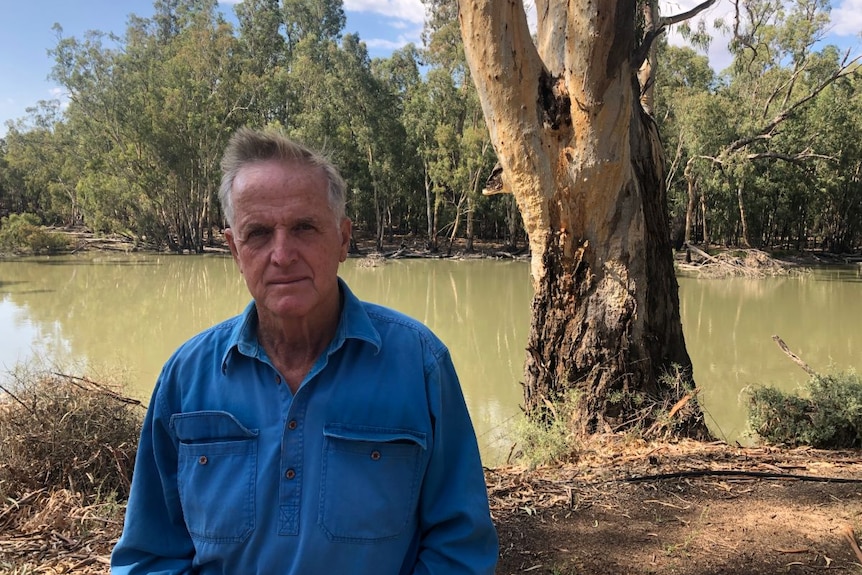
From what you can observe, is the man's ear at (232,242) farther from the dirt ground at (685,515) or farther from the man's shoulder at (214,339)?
the dirt ground at (685,515)

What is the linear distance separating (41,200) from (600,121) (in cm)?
5260

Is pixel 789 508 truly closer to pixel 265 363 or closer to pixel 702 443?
pixel 702 443

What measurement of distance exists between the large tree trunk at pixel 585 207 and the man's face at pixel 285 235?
308 centimetres

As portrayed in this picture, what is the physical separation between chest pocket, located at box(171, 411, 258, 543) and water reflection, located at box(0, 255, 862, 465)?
392 cm

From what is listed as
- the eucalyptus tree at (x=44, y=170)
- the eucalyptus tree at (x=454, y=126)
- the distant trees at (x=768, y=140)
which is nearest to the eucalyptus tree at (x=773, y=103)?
the distant trees at (x=768, y=140)

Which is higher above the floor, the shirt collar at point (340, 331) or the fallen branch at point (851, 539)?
the shirt collar at point (340, 331)

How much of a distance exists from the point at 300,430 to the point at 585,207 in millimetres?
3375

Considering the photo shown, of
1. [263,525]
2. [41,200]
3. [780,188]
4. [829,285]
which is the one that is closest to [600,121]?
[263,525]

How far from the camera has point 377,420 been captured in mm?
1203

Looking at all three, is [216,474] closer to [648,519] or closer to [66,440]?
[648,519]

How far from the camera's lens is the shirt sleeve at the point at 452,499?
3.94 feet

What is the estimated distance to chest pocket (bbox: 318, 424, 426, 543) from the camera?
1163mm

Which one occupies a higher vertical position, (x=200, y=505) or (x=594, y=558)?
(x=200, y=505)

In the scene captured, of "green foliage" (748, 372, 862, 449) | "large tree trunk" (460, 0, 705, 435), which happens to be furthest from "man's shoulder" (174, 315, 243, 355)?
"green foliage" (748, 372, 862, 449)
